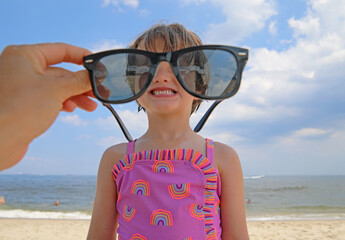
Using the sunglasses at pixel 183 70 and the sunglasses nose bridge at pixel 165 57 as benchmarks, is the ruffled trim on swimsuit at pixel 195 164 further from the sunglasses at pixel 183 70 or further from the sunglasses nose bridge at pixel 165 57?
the sunglasses nose bridge at pixel 165 57

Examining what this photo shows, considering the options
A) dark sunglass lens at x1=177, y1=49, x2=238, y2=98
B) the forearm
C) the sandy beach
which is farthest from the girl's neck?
the sandy beach

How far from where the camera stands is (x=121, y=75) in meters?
1.40

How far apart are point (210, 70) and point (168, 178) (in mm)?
602

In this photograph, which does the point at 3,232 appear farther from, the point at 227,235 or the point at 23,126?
the point at 23,126

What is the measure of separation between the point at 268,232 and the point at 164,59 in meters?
7.70

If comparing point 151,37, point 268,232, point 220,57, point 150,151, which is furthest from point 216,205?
point 268,232

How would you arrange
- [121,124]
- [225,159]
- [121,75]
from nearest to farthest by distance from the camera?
[121,75] < [225,159] < [121,124]

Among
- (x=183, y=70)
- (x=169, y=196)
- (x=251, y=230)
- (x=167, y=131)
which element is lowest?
(x=251, y=230)

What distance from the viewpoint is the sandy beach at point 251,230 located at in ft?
24.8

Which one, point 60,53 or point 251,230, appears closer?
point 60,53

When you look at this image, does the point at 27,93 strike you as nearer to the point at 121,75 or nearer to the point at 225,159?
the point at 121,75

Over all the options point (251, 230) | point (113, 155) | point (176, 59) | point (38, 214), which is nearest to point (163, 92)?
point (176, 59)

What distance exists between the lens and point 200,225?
1.55m

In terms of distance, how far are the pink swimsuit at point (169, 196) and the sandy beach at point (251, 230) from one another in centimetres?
646
